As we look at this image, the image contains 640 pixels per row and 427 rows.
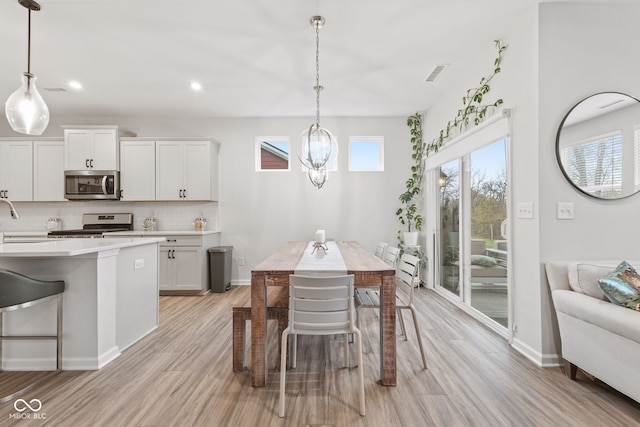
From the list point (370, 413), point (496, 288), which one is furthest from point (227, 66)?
point (496, 288)

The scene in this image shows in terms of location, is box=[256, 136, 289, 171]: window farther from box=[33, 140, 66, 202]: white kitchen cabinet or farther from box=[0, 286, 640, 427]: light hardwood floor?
box=[0, 286, 640, 427]: light hardwood floor

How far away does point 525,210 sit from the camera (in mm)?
2639

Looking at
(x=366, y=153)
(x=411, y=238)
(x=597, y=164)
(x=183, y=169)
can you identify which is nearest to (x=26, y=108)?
(x=183, y=169)

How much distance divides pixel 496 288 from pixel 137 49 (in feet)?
14.6

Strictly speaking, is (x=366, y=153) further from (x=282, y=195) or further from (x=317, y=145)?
(x=317, y=145)

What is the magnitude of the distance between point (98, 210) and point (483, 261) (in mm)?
5843

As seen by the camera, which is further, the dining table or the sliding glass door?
the sliding glass door

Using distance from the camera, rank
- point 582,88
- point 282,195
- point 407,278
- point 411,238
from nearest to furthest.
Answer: point 582,88, point 407,278, point 411,238, point 282,195

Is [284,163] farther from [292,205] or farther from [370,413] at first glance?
[370,413]

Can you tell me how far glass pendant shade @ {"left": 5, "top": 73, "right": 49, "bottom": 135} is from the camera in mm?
2205

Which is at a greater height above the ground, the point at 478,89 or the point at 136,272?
the point at 478,89

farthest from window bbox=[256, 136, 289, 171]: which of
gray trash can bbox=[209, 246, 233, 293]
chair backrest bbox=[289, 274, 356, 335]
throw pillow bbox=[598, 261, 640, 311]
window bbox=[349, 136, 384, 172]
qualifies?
throw pillow bbox=[598, 261, 640, 311]

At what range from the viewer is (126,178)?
16.5ft

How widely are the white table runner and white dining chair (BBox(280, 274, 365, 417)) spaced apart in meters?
0.28
